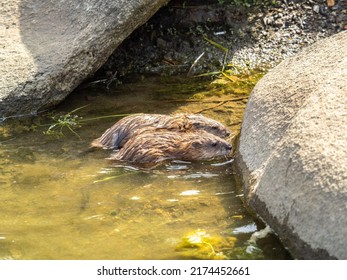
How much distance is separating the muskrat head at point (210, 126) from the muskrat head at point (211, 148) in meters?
0.29

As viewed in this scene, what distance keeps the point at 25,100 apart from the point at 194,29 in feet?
8.13

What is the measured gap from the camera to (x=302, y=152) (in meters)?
4.62

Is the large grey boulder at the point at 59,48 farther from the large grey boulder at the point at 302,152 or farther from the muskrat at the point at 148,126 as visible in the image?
the large grey boulder at the point at 302,152

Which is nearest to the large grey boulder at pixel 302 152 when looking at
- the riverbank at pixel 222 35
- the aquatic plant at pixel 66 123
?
the aquatic plant at pixel 66 123

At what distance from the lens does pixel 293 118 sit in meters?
5.12

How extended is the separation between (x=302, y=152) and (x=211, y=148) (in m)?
1.82

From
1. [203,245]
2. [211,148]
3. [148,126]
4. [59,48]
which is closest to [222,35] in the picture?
[59,48]

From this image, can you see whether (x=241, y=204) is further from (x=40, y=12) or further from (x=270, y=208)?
(x=40, y=12)

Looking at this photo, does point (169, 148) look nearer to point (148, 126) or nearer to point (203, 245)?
point (148, 126)

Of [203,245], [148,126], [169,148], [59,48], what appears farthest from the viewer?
[59,48]

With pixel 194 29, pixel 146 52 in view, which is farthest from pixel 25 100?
pixel 194 29

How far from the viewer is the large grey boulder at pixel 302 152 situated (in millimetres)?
4250

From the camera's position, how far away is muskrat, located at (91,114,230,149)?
6570mm

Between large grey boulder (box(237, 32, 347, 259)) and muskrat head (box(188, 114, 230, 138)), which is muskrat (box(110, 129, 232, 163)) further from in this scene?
large grey boulder (box(237, 32, 347, 259))
